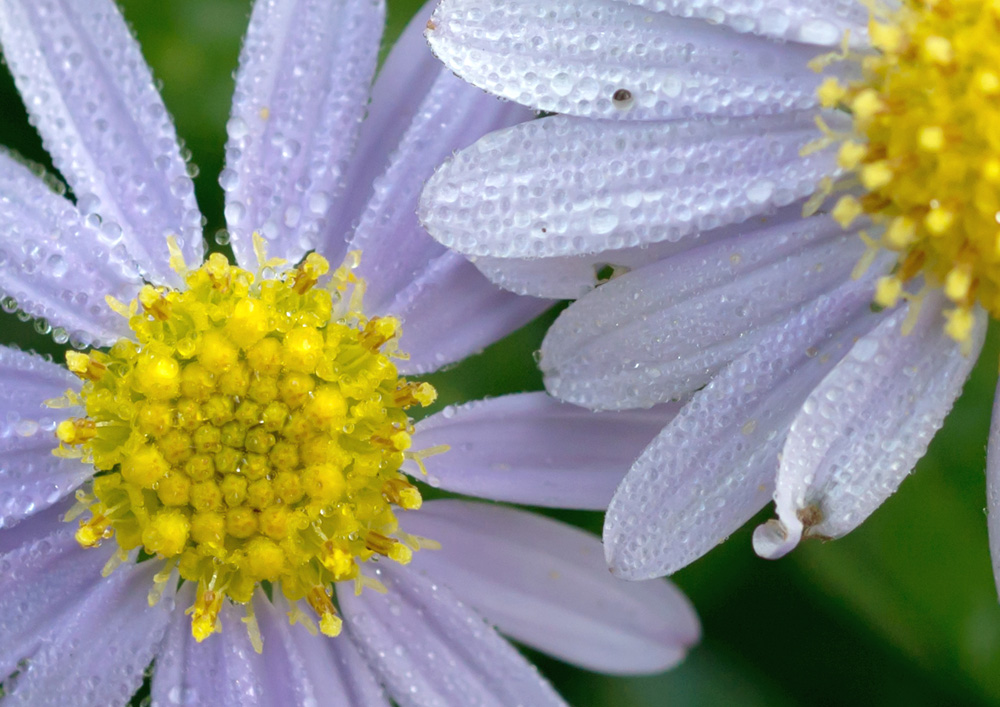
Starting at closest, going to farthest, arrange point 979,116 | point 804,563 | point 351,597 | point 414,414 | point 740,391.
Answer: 1. point 979,116
2. point 740,391
3. point 351,597
4. point 414,414
5. point 804,563

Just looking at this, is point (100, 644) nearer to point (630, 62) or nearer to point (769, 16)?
point (630, 62)

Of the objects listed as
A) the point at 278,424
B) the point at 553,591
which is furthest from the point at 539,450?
the point at 278,424

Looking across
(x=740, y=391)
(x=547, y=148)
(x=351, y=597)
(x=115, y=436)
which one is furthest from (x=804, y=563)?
(x=115, y=436)

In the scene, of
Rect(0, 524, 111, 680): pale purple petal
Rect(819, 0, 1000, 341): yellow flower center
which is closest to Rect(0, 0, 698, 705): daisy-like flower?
Rect(0, 524, 111, 680): pale purple petal

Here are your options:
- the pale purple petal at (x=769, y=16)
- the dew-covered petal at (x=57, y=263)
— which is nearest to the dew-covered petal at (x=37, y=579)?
the dew-covered petal at (x=57, y=263)

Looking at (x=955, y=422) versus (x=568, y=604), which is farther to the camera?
(x=955, y=422)

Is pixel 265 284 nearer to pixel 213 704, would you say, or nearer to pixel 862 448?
pixel 213 704
